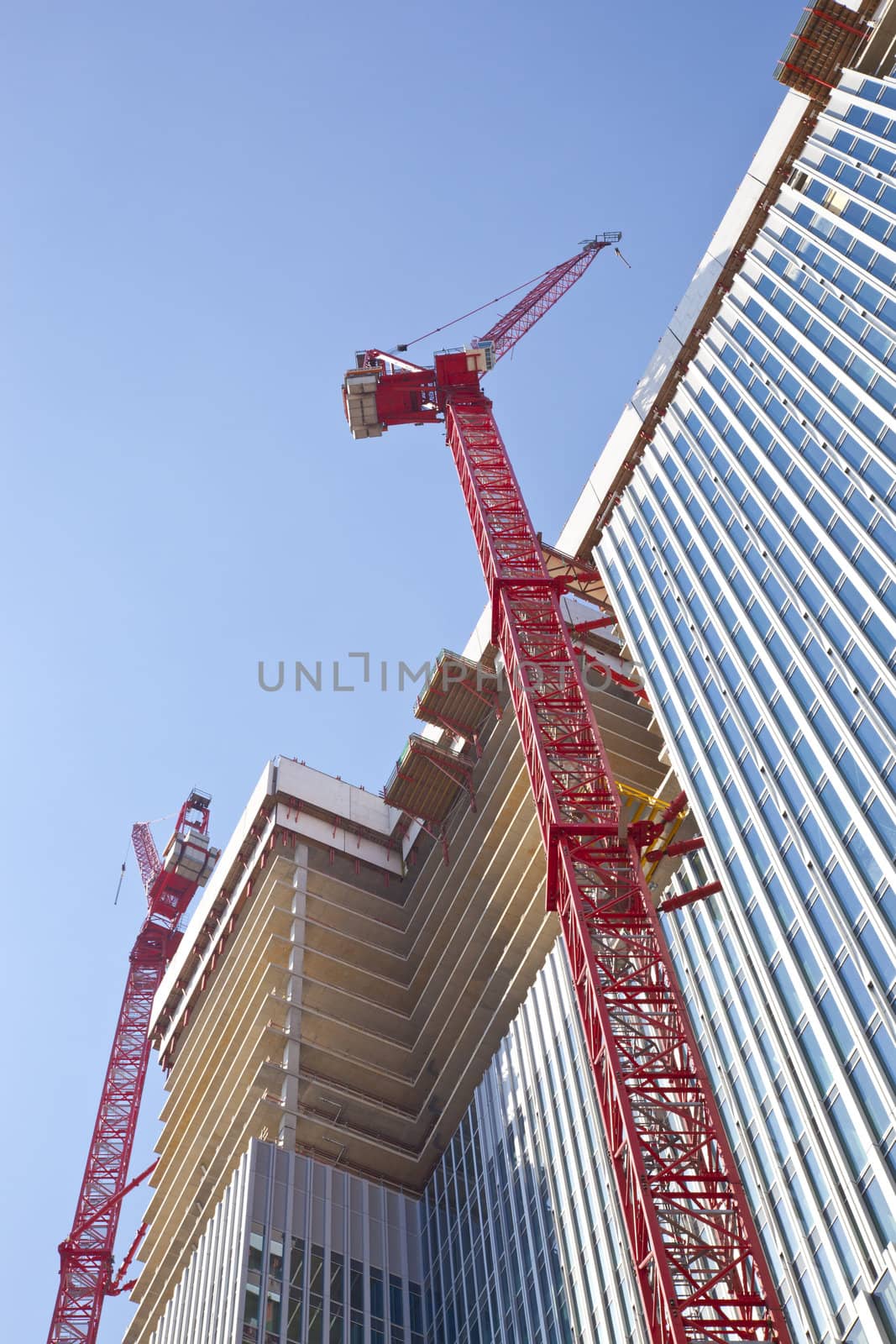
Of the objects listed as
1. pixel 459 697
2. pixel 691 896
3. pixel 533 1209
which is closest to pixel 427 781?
pixel 459 697

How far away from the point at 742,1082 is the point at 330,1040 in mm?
33475

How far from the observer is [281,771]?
85.2 m

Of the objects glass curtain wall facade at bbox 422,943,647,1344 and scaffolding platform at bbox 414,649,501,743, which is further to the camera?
scaffolding platform at bbox 414,649,501,743

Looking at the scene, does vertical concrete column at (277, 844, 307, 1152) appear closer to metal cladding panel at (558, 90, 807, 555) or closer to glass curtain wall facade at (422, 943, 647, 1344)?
glass curtain wall facade at (422, 943, 647, 1344)

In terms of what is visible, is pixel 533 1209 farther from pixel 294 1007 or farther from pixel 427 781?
pixel 427 781

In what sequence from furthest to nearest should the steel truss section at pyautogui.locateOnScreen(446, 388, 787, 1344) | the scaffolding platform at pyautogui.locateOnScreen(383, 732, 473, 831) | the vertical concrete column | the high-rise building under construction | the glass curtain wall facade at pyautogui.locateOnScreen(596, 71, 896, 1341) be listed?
the scaffolding platform at pyautogui.locateOnScreen(383, 732, 473, 831) → the vertical concrete column → the high-rise building under construction → the glass curtain wall facade at pyautogui.locateOnScreen(596, 71, 896, 1341) → the steel truss section at pyautogui.locateOnScreen(446, 388, 787, 1344)

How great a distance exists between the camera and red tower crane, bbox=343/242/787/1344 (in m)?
38.4

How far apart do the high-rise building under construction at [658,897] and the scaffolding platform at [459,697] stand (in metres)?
0.15

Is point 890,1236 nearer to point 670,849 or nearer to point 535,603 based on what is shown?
point 670,849

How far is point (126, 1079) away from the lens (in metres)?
105

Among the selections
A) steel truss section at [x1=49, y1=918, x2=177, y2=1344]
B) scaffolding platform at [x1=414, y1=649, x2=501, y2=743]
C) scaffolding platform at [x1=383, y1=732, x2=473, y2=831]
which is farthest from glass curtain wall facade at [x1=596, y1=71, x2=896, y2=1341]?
steel truss section at [x1=49, y1=918, x2=177, y2=1344]

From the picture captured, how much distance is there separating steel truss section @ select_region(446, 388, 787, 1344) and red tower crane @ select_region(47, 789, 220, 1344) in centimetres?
5420

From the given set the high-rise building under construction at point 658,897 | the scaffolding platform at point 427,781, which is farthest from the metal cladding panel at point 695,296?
the scaffolding platform at point 427,781

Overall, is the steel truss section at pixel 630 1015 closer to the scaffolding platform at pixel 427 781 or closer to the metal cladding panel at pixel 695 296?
the metal cladding panel at pixel 695 296
